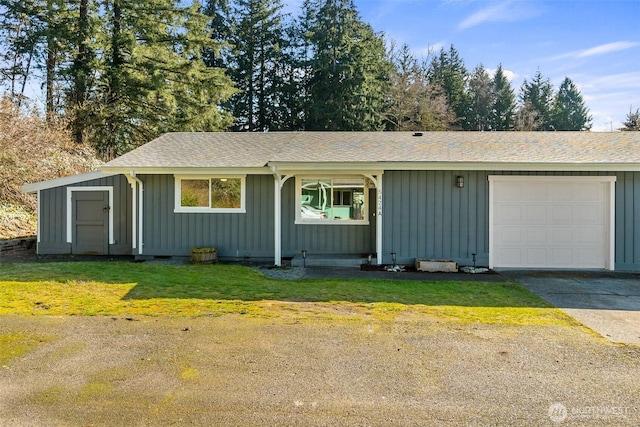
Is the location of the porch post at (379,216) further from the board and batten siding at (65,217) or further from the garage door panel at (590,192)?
the board and batten siding at (65,217)

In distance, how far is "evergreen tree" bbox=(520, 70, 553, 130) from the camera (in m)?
39.5

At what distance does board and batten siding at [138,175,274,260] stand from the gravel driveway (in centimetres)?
506

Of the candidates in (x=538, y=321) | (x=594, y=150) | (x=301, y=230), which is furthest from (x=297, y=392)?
(x=594, y=150)

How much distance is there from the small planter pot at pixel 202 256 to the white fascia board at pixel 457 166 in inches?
104

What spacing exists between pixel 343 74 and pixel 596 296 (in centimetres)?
2168

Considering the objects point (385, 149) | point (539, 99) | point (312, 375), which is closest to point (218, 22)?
point (385, 149)

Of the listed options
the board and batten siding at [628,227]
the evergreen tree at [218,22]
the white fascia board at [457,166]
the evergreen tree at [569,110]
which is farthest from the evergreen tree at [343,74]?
the evergreen tree at [569,110]

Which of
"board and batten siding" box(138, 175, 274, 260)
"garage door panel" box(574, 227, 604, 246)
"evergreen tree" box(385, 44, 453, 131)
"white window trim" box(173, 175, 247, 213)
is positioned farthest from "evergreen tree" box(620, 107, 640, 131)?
"white window trim" box(173, 175, 247, 213)

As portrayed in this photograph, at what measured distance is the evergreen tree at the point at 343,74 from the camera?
24.6 meters

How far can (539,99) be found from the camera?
42312 millimetres

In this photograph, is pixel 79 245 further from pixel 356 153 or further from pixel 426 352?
pixel 426 352

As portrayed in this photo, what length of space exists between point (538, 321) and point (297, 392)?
3404 millimetres

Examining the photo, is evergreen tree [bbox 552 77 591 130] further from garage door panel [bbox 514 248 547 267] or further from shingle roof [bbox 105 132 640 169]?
garage door panel [bbox 514 248 547 267]

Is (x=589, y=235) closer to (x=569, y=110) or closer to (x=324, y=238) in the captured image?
(x=324, y=238)
